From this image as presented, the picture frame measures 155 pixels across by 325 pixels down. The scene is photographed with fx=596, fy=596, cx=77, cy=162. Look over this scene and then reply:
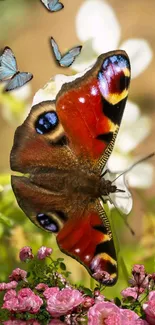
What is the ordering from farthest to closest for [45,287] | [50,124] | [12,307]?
1. [50,124]
2. [45,287]
3. [12,307]

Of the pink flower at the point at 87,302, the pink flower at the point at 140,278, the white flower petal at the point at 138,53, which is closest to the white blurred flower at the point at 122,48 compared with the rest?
the white flower petal at the point at 138,53

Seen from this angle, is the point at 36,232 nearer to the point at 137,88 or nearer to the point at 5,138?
the point at 5,138

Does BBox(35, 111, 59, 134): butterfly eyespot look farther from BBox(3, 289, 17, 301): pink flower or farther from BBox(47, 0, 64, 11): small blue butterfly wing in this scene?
BBox(3, 289, 17, 301): pink flower

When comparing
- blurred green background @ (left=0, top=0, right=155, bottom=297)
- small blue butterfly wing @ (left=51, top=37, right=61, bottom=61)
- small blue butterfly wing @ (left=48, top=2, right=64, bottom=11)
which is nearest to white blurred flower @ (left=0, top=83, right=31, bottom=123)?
blurred green background @ (left=0, top=0, right=155, bottom=297)

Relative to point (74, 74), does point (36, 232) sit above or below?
below

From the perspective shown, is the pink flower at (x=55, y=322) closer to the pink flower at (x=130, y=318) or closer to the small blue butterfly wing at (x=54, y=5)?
the pink flower at (x=130, y=318)

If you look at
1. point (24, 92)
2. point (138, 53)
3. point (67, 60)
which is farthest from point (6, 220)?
point (138, 53)

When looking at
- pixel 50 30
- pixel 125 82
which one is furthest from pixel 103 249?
pixel 50 30
